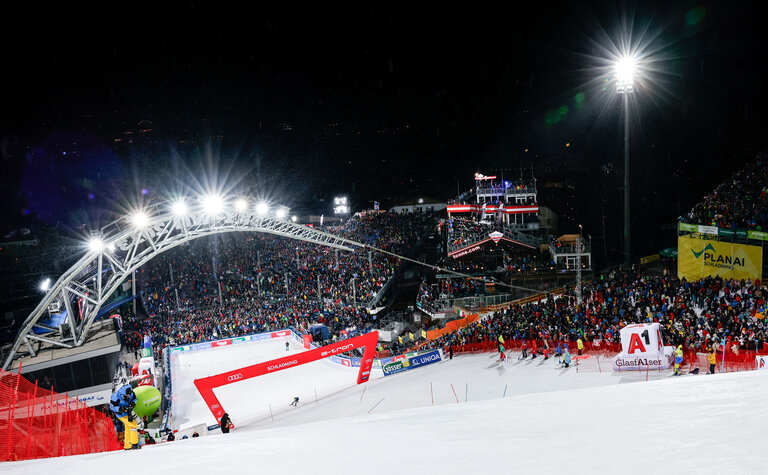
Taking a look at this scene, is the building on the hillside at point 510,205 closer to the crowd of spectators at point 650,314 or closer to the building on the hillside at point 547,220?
the building on the hillside at point 547,220

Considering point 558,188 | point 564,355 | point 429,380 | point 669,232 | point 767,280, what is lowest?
point 429,380

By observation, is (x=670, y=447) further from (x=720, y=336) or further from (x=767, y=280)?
(x=767, y=280)

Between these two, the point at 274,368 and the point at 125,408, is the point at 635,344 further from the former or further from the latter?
the point at 125,408


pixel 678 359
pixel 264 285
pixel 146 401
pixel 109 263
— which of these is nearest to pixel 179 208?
pixel 109 263

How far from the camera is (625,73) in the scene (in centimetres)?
1800

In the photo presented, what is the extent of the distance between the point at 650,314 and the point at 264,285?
29.2 meters

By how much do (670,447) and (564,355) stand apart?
12103 millimetres

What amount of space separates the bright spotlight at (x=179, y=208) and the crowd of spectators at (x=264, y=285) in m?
8.98

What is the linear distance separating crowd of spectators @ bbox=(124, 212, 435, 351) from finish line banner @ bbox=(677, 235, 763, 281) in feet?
61.3

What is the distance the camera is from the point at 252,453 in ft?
21.0

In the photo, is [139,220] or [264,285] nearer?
[139,220]

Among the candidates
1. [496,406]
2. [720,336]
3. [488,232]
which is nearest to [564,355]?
[720,336]

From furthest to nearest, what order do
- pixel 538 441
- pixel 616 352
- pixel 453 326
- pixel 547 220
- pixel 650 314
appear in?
1. pixel 547 220
2. pixel 453 326
3. pixel 650 314
4. pixel 616 352
5. pixel 538 441

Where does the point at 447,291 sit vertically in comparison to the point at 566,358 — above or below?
above
